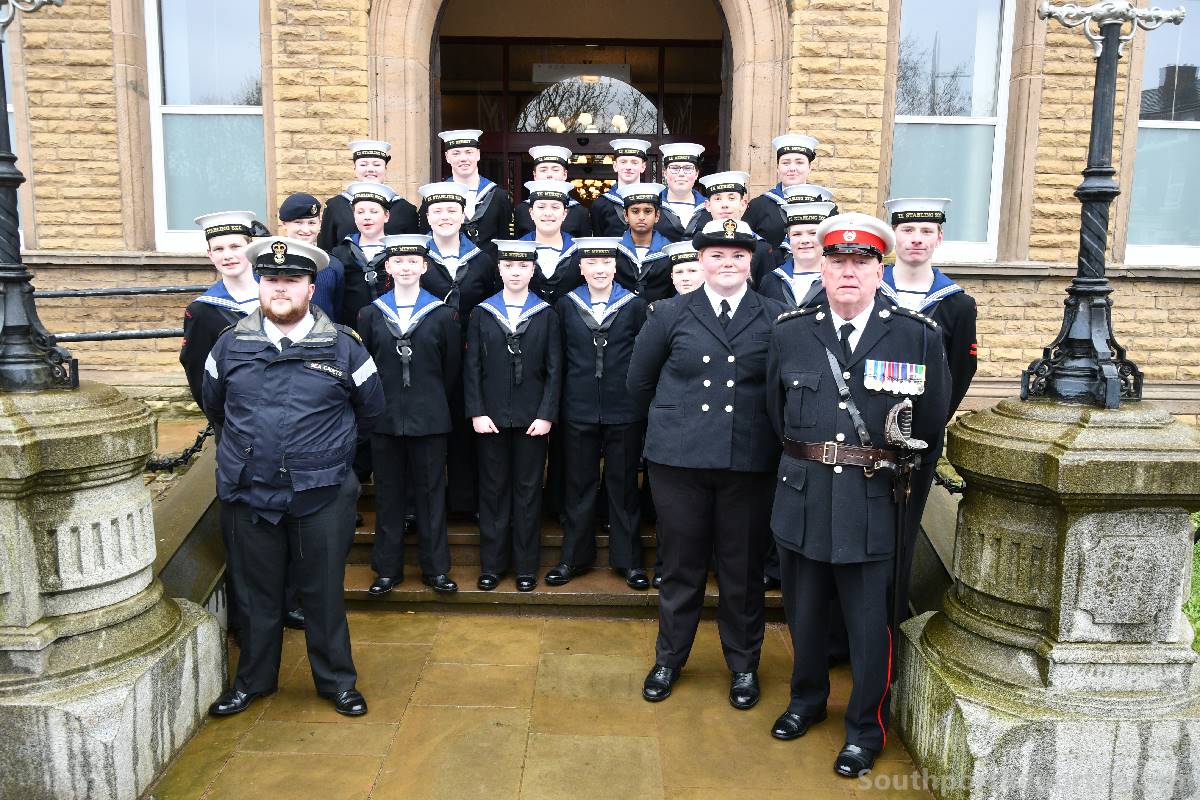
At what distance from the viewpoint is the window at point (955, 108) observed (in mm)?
8500

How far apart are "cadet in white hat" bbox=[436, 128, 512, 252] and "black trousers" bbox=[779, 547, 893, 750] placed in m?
3.33

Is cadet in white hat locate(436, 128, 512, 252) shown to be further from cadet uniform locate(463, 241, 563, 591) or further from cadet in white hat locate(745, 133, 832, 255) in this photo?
cadet in white hat locate(745, 133, 832, 255)

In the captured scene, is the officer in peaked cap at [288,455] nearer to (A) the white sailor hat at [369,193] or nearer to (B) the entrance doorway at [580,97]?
(A) the white sailor hat at [369,193]

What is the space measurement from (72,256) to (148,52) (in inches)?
79.6

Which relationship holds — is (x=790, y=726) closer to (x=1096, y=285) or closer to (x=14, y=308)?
(x=1096, y=285)

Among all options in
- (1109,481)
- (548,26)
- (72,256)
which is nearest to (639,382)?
(1109,481)

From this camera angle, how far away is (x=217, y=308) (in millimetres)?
4363

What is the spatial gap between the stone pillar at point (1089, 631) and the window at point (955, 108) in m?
5.81

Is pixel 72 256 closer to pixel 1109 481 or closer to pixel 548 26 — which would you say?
pixel 548 26

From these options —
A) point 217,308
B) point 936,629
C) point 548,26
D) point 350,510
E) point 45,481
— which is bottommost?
point 936,629

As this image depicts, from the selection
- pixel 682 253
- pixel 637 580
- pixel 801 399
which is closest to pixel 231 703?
pixel 637 580

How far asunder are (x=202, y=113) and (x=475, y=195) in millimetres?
3873

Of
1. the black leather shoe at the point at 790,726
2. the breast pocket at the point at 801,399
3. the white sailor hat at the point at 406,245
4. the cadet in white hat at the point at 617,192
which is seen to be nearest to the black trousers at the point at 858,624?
the black leather shoe at the point at 790,726

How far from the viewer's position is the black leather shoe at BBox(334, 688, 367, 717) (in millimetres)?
3920
